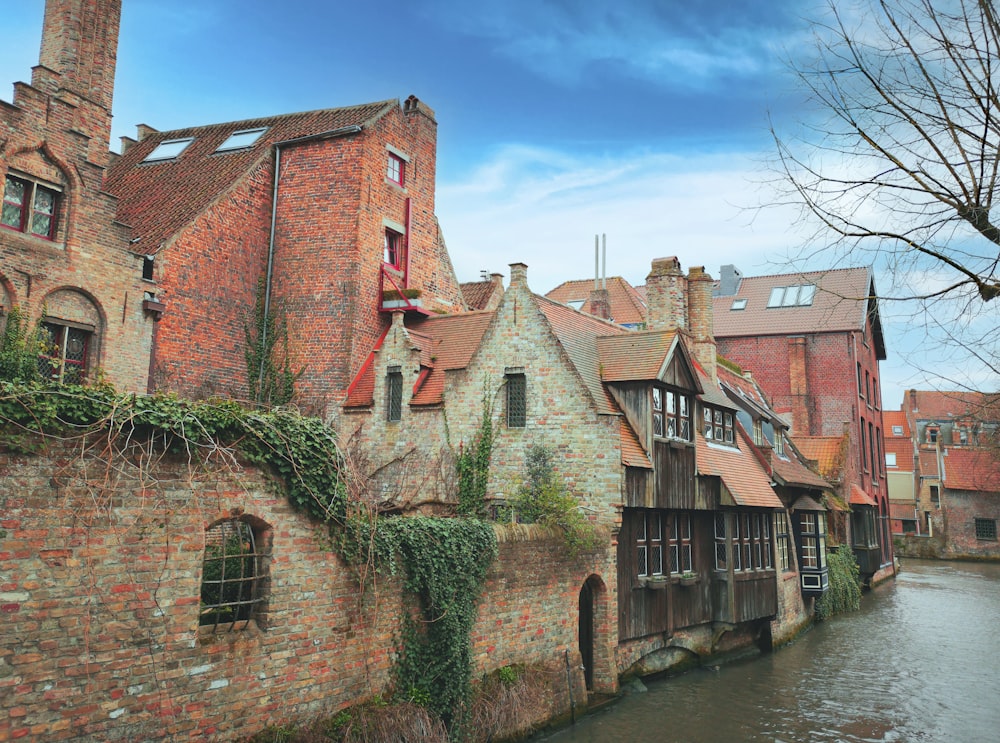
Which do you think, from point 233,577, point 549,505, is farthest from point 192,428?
point 549,505

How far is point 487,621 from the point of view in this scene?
13.0 meters

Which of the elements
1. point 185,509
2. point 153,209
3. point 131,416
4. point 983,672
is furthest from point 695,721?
point 153,209

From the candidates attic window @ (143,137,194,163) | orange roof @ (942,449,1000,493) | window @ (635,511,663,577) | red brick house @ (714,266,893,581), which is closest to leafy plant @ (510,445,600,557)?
window @ (635,511,663,577)

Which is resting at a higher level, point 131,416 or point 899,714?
point 131,416

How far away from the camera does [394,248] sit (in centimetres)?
2455

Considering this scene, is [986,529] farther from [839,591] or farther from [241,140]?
[241,140]

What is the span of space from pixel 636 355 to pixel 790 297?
3004cm

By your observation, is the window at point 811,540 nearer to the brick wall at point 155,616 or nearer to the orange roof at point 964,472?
the brick wall at point 155,616

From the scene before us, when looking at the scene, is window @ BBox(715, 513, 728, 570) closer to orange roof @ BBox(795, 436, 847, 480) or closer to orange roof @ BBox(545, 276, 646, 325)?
orange roof @ BBox(795, 436, 847, 480)

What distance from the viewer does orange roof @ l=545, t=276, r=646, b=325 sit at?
129 feet

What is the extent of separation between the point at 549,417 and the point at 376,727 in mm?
8495

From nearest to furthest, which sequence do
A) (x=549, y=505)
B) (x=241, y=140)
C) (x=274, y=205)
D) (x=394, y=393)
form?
(x=549, y=505) < (x=394, y=393) < (x=274, y=205) < (x=241, y=140)

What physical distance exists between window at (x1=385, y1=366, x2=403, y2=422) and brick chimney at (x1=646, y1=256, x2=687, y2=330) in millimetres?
7772

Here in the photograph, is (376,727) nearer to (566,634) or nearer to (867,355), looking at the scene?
(566,634)
